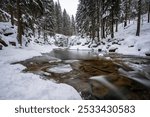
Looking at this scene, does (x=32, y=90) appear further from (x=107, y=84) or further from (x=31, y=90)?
(x=107, y=84)

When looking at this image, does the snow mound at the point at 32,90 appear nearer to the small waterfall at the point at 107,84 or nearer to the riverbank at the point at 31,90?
the riverbank at the point at 31,90

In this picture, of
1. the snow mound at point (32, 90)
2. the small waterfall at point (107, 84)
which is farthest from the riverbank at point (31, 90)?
the small waterfall at point (107, 84)

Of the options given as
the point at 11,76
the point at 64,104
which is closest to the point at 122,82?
the point at 64,104

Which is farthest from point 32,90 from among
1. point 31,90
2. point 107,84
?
point 107,84

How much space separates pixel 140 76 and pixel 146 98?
3150mm

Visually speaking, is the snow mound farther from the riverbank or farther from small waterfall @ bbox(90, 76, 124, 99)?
small waterfall @ bbox(90, 76, 124, 99)

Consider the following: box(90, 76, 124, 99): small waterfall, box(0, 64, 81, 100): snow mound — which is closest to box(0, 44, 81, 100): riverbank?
box(0, 64, 81, 100): snow mound

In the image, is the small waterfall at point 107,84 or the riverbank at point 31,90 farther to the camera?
the small waterfall at point 107,84

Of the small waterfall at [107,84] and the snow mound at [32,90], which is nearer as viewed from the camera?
the snow mound at [32,90]

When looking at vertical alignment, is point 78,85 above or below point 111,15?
below

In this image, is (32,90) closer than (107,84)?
Yes

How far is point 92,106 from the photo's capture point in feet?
15.9

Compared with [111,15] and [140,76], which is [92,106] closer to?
[140,76]

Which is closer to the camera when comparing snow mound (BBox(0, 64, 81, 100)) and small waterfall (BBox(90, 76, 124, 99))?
snow mound (BBox(0, 64, 81, 100))
